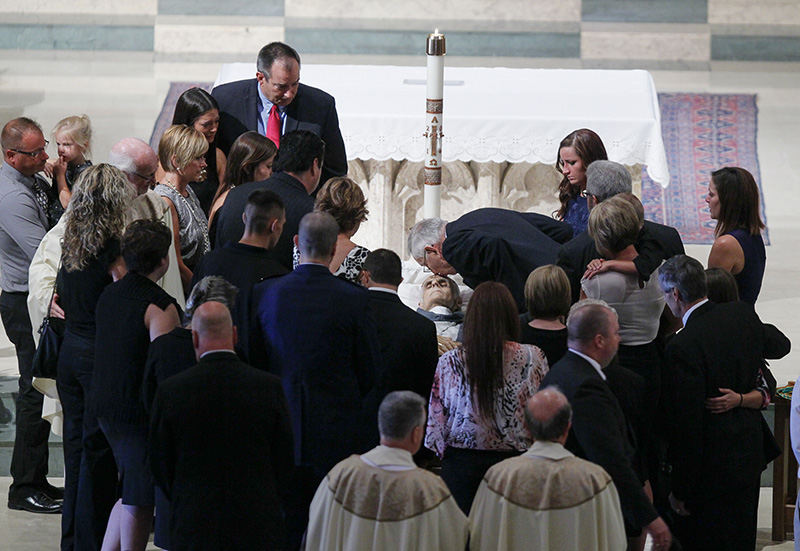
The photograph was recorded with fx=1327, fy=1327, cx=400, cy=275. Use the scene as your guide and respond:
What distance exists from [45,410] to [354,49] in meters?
11.2

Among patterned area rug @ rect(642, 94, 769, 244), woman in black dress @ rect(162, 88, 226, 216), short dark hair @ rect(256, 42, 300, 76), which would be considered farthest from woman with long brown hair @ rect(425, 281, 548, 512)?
patterned area rug @ rect(642, 94, 769, 244)

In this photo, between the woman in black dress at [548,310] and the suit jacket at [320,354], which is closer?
the suit jacket at [320,354]

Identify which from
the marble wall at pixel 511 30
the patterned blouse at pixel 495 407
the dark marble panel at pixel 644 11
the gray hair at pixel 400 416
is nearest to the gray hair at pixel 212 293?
the patterned blouse at pixel 495 407

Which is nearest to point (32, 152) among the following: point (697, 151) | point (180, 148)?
point (180, 148)

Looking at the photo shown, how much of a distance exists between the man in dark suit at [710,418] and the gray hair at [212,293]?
1.52 metres

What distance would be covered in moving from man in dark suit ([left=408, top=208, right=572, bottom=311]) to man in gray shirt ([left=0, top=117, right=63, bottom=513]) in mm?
1630

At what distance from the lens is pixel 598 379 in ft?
13.2

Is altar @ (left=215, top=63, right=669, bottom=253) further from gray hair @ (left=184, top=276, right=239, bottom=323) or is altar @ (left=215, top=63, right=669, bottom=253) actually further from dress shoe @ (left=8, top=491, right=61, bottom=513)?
gray hair @ (left=184, top=276, right=239, bottom=323)

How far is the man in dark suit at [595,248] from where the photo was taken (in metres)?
4.86

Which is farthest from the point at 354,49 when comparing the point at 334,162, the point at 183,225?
the point at 183,225

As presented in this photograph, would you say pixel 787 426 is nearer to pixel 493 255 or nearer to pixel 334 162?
pixel 493 255

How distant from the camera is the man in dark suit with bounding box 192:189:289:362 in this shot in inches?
181

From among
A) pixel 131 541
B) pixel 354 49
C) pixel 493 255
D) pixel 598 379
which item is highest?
pixel 354 49

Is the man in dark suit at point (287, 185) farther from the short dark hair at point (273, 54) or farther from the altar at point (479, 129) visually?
the altar at point (479, 129)
